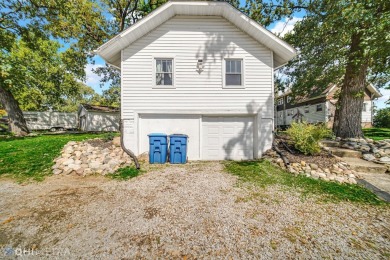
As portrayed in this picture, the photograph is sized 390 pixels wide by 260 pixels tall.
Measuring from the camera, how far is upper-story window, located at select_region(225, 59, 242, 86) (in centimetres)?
735

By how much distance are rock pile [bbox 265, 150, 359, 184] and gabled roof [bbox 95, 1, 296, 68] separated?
4.70 meters

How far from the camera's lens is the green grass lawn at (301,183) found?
13.4ft

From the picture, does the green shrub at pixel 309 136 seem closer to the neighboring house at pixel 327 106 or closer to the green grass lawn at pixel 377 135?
the green grass lawn at pixel 377 135

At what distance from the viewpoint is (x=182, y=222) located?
3061 mm

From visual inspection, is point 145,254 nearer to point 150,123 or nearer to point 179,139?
point 179,139

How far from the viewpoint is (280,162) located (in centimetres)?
620

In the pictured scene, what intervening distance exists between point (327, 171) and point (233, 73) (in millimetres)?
5125

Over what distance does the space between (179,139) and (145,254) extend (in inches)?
173

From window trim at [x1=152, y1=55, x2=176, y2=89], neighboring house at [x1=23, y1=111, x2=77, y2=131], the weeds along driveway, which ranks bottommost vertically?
the weeds along driveway

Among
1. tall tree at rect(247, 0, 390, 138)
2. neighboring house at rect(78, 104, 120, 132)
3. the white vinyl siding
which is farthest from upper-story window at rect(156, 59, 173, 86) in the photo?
neighboring house at rect(78, 104, 120, 132)

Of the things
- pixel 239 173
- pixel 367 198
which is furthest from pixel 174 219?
pixel 367 198

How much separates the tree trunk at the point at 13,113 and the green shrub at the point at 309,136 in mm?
18775

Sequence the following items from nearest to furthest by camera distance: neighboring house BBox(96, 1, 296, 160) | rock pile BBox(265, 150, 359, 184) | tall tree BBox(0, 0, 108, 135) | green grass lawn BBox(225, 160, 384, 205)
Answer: green grass lawn BBox(225, 160, 384, 205)
rock pile BBox(265, 150, 359, 184)
neighboring house BBox(96, 1, 296, 160)
tall tree BBox(0, 0, 108, 135)

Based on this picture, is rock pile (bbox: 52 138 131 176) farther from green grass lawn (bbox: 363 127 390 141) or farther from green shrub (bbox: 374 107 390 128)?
green shrub (bbox: 374 107 390 128)
